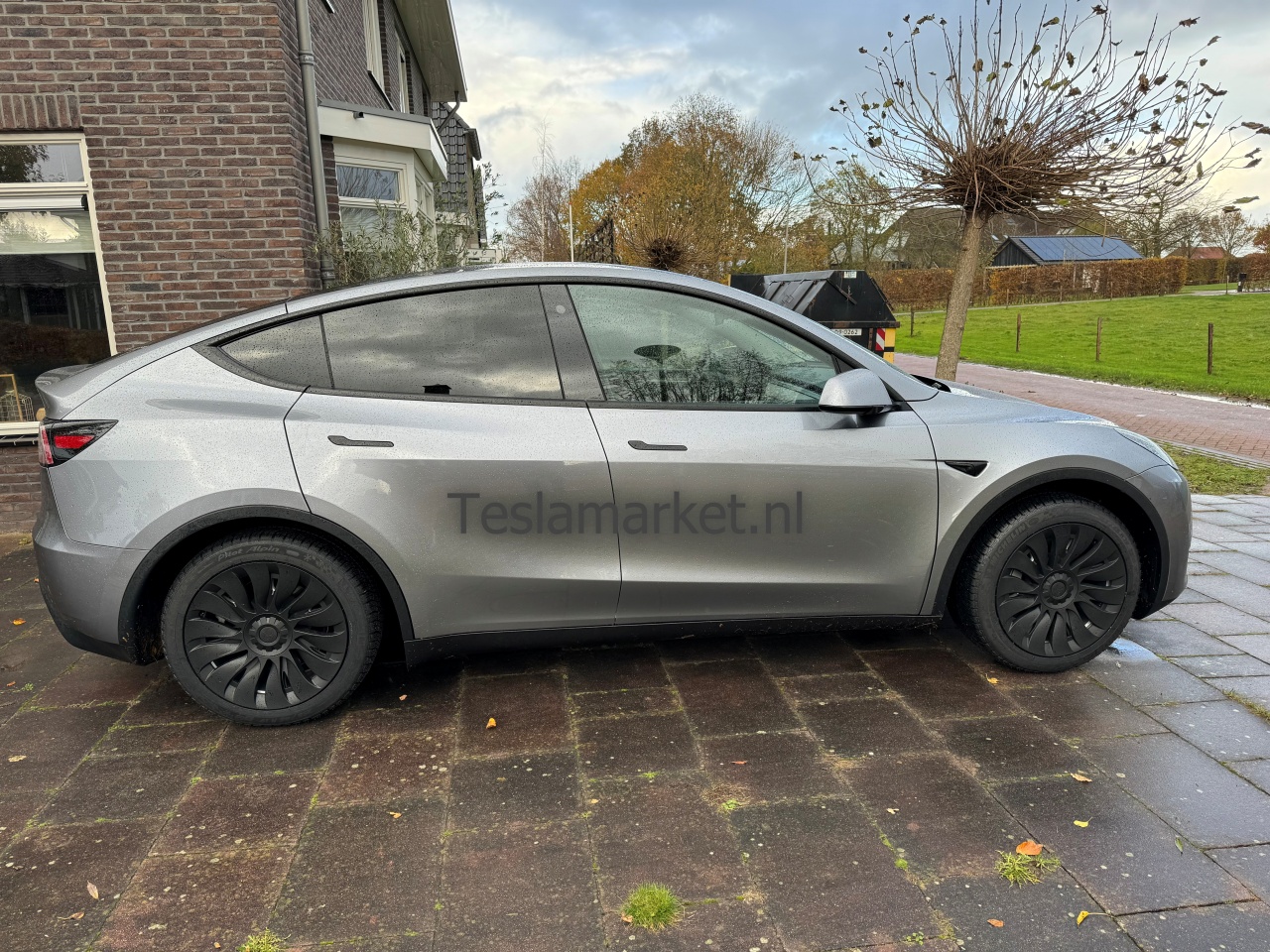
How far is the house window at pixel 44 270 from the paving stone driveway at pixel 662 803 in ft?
10.6

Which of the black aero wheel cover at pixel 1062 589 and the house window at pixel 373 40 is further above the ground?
the house window at pixel 373 40

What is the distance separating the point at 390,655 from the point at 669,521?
1.42 metres

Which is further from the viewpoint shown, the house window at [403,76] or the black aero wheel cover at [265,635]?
the house window at [403,76]

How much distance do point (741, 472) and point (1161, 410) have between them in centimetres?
1246

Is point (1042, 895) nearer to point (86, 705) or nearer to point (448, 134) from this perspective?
point (86, 705)

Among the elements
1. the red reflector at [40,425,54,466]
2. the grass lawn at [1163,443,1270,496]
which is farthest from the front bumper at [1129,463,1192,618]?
the grass lawn at [1163,443,1270,496]

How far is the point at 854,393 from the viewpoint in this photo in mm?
3031

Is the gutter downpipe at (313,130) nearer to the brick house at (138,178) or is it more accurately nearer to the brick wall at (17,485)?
the brick house at (138,178)

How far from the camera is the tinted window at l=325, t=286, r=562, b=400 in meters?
3.04

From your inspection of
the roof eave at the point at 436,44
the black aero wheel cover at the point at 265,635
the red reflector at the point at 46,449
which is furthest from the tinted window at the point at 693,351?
the roof eave at the point at 436,44

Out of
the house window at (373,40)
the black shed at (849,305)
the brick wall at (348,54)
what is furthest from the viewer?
the house window at (373,40)

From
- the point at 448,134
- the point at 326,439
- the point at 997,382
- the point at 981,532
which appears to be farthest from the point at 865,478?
the point at 448,134

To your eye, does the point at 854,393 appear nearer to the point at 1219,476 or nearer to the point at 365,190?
the point at 365,190

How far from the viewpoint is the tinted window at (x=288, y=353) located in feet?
9.89
